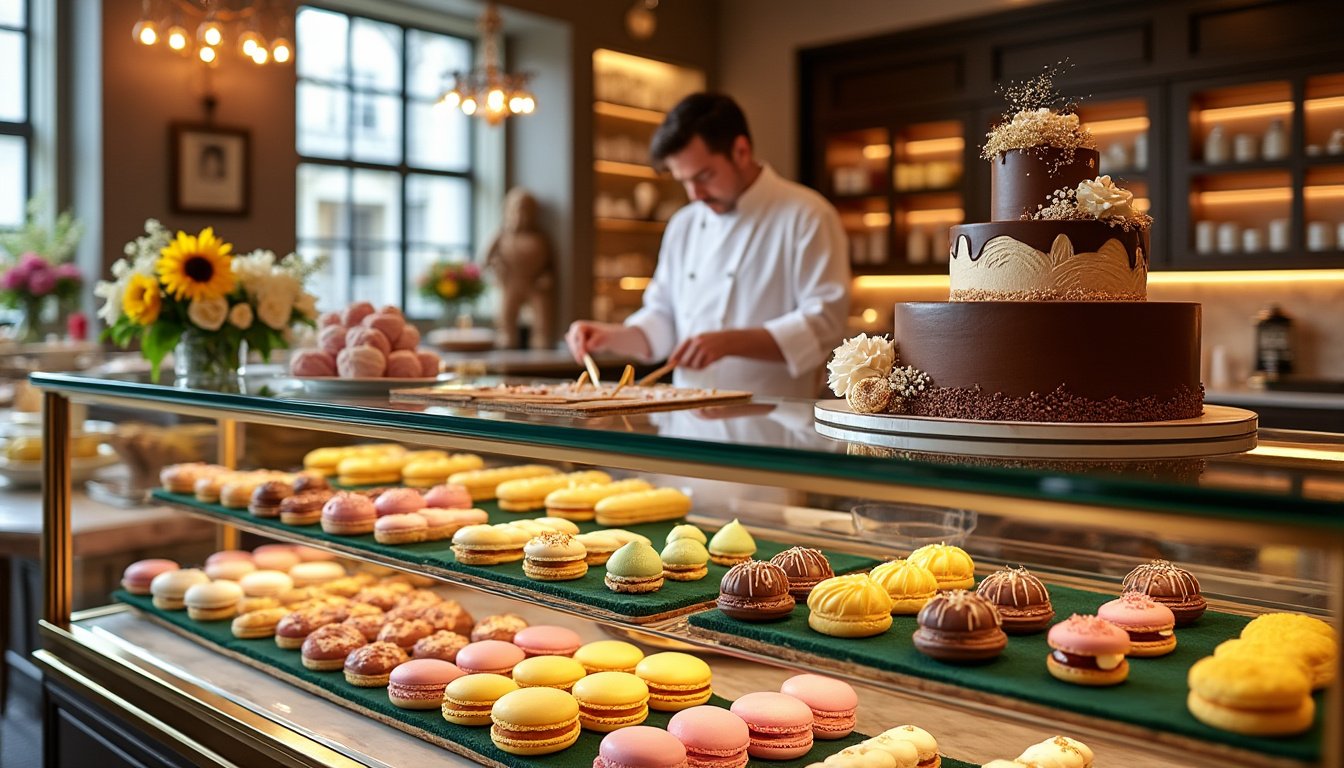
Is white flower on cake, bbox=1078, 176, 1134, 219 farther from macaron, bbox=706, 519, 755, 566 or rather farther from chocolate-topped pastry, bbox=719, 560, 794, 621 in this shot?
macaron, bbox=706, 519, 755, 566

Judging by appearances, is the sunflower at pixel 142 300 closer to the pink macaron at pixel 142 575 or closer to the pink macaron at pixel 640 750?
the pink macaron at pixel 142 575

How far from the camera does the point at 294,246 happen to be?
6656mm

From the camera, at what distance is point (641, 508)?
230 cm

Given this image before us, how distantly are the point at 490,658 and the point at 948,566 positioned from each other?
897 millimetres

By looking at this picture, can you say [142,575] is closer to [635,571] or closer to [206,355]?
[206,355]

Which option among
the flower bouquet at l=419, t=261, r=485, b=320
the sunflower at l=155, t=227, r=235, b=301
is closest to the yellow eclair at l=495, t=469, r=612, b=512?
the sunflower at l=155, t=227, r=235, b=301

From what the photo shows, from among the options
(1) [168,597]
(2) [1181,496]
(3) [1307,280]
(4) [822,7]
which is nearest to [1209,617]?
(2) [1181,496]

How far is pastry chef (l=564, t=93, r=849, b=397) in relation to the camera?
A: 362cm

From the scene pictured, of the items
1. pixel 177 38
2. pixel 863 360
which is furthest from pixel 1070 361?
pixel 177 38

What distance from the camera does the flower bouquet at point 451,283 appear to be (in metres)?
7.20

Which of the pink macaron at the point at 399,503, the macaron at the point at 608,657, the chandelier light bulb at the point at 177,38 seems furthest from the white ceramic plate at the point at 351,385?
the chandelier light bulb at the point at 177,38

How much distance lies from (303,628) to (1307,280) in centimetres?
551

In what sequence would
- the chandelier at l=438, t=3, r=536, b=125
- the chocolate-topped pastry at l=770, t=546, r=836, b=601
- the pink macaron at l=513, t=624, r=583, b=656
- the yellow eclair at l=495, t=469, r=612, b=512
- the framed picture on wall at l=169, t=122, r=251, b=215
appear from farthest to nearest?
1. the framed picture on wall at l=169, t=122, r=251, b=215
2. the chandelier at l=438, t=3, r=536, b=125
3. the yellow eclair at l=495, t=469, r=612, b=512
4. the pink macaron at l=513, t=624, r=583, b=656
5. the chocolate-topped pastry at l=770, t=546, r=836, b=601

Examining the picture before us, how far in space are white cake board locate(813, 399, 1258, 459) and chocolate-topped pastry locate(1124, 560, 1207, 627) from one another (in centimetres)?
23
